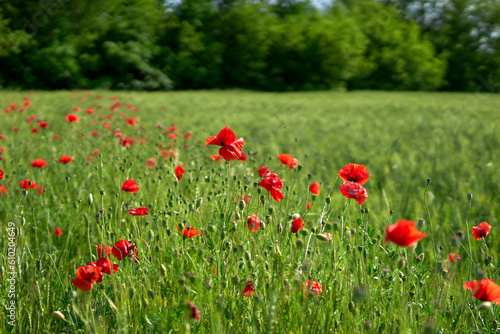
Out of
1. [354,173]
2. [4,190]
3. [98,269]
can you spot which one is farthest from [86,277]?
[4,190]

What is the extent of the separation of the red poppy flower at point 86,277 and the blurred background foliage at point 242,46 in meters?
17.9

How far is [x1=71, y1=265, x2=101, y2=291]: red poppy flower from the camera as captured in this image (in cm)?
114

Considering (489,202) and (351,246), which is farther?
(489,202)

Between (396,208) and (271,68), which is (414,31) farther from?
(396,208)

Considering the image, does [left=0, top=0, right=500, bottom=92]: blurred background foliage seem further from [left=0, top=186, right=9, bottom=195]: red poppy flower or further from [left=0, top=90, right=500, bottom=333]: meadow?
[left=0, top=186, right=9, bottom=195]: red poppy flower

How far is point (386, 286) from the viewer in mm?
1653

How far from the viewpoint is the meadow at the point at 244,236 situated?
1235mm

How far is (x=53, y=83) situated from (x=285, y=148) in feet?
62.2

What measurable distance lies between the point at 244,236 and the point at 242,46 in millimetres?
26159

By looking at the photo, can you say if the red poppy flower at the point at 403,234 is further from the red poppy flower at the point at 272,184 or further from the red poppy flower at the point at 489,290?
the red poppy flower at the point at 272,184

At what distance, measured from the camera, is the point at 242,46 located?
1036 inches

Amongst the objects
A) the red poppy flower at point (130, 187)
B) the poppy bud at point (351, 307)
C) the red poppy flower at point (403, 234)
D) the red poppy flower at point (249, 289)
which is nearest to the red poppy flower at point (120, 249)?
the red poppy flower at point (130, 187)

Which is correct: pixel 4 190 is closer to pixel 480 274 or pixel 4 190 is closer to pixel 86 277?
pixel 86 277

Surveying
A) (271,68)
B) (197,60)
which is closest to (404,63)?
(271,68)
